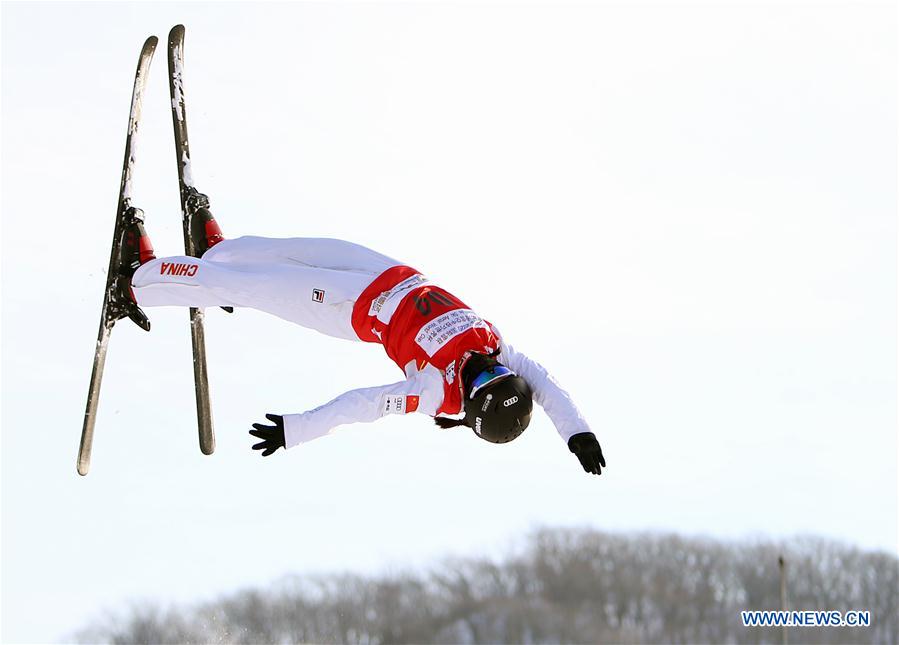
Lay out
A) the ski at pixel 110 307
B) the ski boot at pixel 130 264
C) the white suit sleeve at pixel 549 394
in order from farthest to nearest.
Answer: the ski at pixel 110 307 < the ski boot at pixel 130 264 < the white suit sleeve at pixel 549 394

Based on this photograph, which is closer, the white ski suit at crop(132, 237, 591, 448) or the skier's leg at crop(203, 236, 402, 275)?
the white ski suit at crop(132, 237, 591, 448)

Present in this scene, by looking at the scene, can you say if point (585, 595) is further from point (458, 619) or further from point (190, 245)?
point (190, 245)

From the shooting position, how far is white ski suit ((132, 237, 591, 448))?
7238 mm

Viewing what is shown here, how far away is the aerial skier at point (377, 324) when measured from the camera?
7227 mm

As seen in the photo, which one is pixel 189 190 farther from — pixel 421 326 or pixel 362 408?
pixel 362 408

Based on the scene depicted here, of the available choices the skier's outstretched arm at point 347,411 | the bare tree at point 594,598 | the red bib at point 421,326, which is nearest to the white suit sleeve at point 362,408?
the skier's outstretched arm at point 347,411

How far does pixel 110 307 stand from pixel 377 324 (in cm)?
236

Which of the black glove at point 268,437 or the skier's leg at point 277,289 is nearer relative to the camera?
the black glove at point 268,437

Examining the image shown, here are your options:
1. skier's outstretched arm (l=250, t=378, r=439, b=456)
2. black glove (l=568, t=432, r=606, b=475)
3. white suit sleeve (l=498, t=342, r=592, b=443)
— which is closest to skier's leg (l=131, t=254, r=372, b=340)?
skier's outstretched arm (l=250, t=378, r=439, b=456)

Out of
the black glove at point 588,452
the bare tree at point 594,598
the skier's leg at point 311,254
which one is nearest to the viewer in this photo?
the black glove at point 588,452

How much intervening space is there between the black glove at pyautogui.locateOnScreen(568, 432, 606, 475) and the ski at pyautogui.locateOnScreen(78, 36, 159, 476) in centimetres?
362

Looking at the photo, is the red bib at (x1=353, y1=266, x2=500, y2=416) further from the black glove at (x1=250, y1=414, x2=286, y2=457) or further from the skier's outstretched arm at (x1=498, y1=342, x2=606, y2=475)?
the black glove at (x1=250, y1=414, x2=286, y2=457)

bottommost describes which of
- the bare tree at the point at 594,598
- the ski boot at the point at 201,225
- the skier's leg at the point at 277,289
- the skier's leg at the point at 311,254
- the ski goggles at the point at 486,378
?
the bare tree at the point at 594,598

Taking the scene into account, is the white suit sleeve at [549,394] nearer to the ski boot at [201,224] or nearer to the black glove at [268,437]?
the black glove at [268,437]
